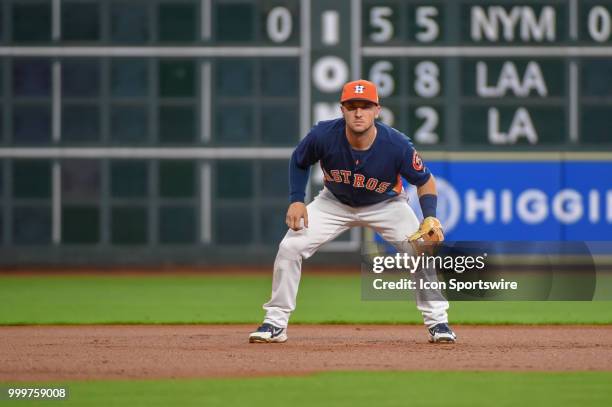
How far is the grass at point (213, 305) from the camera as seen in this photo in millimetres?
10375

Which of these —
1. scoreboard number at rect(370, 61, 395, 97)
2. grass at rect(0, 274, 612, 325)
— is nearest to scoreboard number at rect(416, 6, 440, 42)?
scoreboard number at rect(370, 61, 395, 97)

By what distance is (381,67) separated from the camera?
1645cm

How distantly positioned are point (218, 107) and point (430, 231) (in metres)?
9.30

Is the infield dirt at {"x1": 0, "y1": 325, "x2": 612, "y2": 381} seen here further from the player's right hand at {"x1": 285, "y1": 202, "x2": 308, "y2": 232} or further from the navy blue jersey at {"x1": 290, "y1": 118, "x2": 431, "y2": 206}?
the navy blue jersey at {"x1": 290, "y1": 118, "x2": 431, "y2": 206}

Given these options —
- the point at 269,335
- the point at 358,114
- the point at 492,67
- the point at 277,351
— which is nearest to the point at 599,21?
the point at 492,67

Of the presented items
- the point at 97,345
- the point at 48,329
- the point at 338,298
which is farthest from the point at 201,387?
the point at 338,298

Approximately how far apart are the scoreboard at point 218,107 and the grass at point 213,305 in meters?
0.96

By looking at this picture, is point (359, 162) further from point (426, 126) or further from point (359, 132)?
point (426, 126)

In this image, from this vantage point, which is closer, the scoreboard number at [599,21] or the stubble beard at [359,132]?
the stubble beard at [359,132]

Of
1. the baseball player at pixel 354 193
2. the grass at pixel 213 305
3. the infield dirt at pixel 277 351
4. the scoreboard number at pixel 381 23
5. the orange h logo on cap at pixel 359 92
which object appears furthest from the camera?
the scoreboard number at pixel 381 23

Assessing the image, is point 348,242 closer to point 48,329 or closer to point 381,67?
point 381,67

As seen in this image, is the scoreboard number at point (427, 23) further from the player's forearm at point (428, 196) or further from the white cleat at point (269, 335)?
the white cleat at point (269, 335)

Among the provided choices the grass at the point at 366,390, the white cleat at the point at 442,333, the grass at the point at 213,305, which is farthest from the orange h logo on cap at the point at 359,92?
the grass at the point at 213,305

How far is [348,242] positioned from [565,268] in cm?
299
